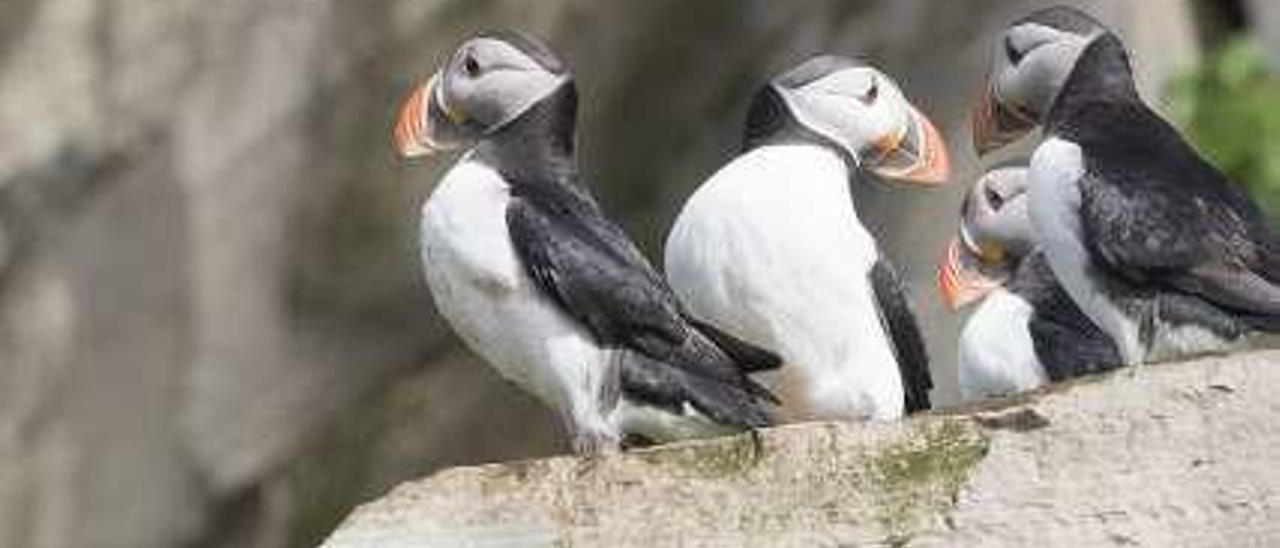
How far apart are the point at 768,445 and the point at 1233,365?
0.56 meters

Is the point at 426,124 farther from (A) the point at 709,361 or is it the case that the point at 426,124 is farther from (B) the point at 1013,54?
(B) the point at 1013,54

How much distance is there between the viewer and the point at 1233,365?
4574 millimetres

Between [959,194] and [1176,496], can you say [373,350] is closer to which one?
[959,194]

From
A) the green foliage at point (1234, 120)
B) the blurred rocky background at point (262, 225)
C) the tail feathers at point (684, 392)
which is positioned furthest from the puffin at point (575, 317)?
the green foliage at point (1234, 120)

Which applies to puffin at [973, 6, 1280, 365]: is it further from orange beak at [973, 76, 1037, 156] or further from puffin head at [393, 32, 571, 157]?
puffin head at [393, 32, 571, 157]

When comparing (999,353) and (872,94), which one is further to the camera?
(999,353)

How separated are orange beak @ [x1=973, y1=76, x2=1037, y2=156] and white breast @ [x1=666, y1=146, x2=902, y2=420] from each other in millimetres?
219

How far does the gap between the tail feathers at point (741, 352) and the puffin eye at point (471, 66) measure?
0.47 m

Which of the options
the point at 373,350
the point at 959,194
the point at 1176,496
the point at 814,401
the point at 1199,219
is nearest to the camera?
the point at 1176,496

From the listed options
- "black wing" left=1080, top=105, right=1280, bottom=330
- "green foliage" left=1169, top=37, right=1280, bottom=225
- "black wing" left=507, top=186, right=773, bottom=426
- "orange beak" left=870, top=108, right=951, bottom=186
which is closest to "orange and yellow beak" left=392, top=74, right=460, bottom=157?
"black wing" left=507, top=186, right=773, bottom=426

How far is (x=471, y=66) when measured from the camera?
5285mm

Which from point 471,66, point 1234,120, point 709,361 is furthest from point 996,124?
point 1234,120

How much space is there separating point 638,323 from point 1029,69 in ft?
2.31

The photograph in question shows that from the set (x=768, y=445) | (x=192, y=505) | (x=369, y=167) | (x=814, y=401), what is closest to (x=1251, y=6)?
(x=369, y=167)
